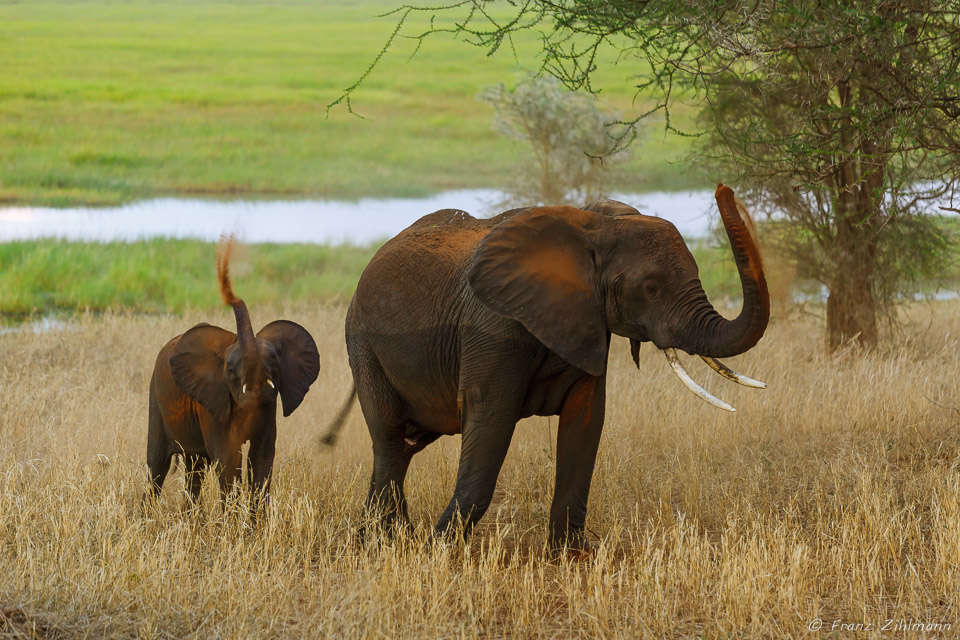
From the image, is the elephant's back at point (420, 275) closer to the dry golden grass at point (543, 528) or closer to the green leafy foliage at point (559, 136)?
the dry golden grass at point (543, 528)

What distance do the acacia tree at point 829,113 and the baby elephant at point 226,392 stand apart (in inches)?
103

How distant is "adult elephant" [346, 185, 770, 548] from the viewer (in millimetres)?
5459

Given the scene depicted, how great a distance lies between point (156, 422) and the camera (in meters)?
7.03

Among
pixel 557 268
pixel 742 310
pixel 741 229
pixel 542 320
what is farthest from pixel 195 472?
pixel 741 229

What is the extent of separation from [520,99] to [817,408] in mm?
12828

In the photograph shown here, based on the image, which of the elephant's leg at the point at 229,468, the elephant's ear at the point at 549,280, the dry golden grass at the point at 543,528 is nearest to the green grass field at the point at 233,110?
the dry golden grass at the point at 543,528

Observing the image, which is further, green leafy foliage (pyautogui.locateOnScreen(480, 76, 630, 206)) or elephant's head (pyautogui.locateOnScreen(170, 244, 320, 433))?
green leafy foliage (pyautogui.locateOnScreen(480, 76, 630, 206))

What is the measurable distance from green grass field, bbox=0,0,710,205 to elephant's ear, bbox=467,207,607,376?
54.9 ft

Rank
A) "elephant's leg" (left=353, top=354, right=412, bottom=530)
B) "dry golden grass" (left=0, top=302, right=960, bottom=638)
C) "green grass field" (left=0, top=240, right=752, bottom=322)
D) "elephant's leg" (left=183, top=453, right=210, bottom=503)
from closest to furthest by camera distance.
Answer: "dry golden grass" (left=0, top=302, right=960, bottom=638) → "elephant's leg" (left=353, top=354, right=412, bottom=530) → "elephant's leg" (left=183, top=453, right=210, bottom=503) → "green grass field" (left=0, top=240, right=752, bottom=322)

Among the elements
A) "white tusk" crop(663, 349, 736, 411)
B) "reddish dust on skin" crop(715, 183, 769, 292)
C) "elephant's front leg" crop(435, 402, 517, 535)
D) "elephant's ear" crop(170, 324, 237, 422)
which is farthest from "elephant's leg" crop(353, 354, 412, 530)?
"reddish dust on skin" crop(715, 183, 769, 292)

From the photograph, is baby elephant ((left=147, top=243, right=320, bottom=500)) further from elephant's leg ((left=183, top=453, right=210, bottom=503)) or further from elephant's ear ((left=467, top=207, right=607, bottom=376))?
elephant's ear ((left=467, top=207, right=607, bottom=376))

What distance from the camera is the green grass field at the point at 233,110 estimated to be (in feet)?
83.7

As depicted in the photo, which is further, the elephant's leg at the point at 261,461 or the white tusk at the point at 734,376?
the elephant's leg at the point at 261,461

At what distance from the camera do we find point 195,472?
22.7 feet
